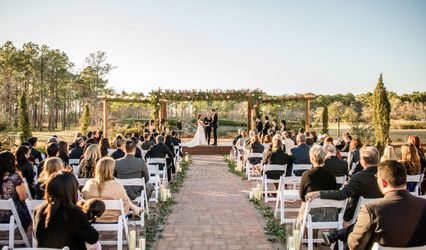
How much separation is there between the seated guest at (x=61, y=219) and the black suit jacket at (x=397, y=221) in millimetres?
2205

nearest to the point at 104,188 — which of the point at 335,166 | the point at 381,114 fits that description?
the point at 335,166

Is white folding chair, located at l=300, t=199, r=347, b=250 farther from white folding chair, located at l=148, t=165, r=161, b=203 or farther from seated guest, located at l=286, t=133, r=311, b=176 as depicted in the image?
white folding chair, located at l=148, t=165, r=161, b=203

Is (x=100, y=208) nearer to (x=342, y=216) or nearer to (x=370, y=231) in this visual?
(x=370, y=231)

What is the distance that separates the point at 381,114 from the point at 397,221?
15.7 metres

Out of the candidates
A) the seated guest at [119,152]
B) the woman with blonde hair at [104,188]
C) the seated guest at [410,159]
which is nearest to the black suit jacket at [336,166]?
the seated guest at [410,159]

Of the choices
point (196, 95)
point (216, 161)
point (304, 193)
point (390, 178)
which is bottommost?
point (216, 161)

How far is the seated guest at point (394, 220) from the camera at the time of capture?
102 inches

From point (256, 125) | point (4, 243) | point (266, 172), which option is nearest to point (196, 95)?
point (256, 125)

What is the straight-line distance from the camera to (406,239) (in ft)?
8.53

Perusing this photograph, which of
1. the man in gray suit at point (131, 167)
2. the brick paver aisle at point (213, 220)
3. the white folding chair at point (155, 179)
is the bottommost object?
the brick paver aisle at point (213, 220)

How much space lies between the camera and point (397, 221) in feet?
8.50

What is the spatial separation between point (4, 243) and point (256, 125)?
14698 mm

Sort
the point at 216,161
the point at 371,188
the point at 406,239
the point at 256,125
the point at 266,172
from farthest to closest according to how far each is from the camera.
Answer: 1. the point at 256,125
2. the point at 216,161
3. the point at 266,172
4. the point at 371,188
5. the point at 406,239

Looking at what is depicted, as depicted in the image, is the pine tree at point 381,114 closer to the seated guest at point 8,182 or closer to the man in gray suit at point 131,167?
the man in gray suit at point 131,167
